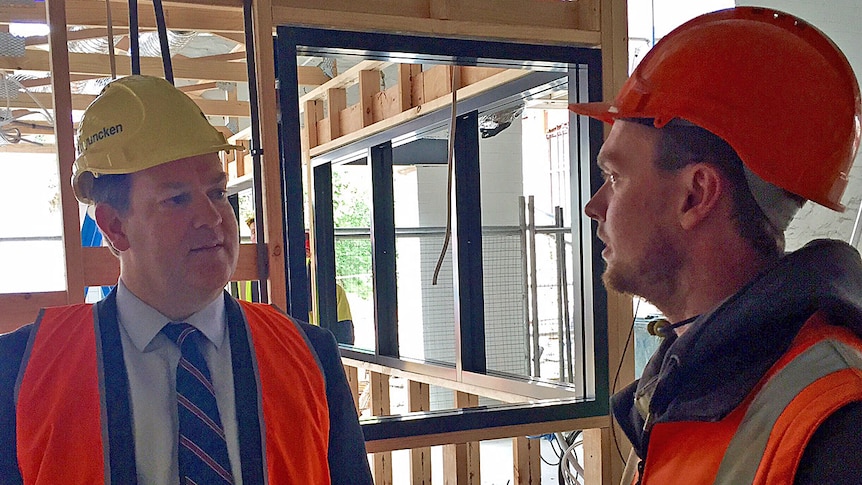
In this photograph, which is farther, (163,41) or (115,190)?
(163,41)

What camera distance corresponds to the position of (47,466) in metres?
1.08

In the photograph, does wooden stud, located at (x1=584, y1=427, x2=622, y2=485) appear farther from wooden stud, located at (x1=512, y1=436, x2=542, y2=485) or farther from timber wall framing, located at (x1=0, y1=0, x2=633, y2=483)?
wooden stud, located at (x1=512, y1=436, x2=542, y2=485)

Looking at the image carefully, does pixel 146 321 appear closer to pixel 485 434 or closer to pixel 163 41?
pixel 163 41

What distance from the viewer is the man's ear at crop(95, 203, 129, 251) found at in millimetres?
1227

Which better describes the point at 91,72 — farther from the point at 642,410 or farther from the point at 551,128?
the point at 551,128

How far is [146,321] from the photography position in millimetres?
1220

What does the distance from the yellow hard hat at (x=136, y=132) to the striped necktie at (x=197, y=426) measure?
1.01ft

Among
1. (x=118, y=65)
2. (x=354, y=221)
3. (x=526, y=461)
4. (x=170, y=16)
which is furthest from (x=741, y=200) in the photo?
(x=354, y=221)

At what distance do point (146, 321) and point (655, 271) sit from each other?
0.85 m

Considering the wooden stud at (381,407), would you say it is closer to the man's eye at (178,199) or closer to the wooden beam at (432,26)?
the wooden beam at (432,26)

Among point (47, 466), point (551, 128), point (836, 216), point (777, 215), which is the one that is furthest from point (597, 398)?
point (551, 128)

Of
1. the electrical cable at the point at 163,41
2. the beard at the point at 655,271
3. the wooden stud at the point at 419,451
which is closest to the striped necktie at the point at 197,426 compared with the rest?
the electrical cable at the point at 163,41

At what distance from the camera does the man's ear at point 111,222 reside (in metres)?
1.23

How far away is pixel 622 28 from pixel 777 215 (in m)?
1.52
